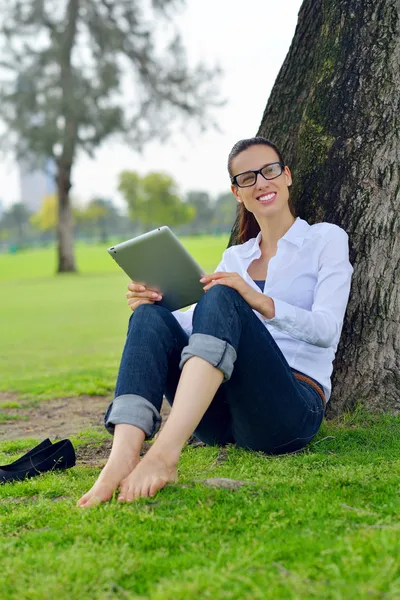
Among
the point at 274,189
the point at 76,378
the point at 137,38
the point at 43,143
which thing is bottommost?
the point at 76,378

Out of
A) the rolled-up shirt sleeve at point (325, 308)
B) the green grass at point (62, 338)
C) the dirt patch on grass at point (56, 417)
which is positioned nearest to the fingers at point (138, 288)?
the rolled-up shirt sleeve at point (325, 308)

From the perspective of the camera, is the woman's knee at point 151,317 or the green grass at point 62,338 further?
the green grass at point 62,338

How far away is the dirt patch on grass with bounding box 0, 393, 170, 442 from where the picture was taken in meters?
4.21

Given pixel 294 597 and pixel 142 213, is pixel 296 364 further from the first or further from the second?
pixel 142 213

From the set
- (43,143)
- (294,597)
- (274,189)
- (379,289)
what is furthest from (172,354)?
(43,143)

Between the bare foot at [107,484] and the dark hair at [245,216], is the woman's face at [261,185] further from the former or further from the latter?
the bare foot at [107,484]

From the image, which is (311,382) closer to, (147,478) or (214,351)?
(214,351)

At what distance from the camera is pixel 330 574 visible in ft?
5.66

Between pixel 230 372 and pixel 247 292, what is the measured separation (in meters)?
0.33

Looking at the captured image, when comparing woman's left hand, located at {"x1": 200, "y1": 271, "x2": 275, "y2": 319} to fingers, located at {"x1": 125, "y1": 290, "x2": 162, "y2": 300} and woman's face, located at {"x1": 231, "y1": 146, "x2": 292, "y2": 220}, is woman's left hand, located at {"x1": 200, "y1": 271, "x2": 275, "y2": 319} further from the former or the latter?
woman's face, located at {"x1": 231, "y1": 146, "x2": 292, "y2": 220}

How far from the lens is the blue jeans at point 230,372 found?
8.45 feet

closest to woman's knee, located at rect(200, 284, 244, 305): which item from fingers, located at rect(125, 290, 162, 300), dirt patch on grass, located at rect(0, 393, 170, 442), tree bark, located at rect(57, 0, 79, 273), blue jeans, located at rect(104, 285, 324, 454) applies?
blue jeans, located at rect(104, 285, 324, 454)

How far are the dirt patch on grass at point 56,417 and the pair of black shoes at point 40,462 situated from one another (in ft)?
2.94

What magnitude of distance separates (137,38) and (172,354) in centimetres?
2480
